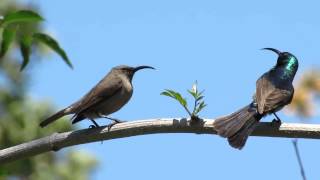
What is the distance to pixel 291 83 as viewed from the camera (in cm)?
620

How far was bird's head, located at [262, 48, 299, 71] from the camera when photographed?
6801 millimetres

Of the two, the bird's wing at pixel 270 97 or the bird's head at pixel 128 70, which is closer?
the bird's wing at pixel 270 97

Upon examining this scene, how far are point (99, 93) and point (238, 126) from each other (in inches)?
55.8

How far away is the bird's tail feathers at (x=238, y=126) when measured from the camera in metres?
4.36

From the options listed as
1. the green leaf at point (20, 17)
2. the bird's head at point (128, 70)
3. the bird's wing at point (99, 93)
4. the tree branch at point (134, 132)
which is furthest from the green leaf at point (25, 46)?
the bird's head at point (128, 70)

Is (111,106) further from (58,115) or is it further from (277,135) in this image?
(277,135)

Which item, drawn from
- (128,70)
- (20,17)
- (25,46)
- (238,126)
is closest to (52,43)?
(25,46)

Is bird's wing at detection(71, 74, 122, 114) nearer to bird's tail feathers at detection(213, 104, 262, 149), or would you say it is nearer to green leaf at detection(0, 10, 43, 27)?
bird's tail feathers at detection(213, 104, 262, 149)

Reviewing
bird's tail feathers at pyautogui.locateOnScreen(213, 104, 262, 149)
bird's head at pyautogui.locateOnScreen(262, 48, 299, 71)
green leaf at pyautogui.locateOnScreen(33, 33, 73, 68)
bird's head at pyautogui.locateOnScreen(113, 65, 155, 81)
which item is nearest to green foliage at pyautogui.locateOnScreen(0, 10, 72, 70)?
green leaf at pyautogui.locateOnScreen(33, 33, 73, 68)

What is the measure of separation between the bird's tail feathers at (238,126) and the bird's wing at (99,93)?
3.43ft

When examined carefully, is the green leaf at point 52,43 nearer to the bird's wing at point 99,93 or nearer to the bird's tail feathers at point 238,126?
the bird's tail feathers at point 238,126

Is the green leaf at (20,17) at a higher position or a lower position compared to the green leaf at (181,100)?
higher

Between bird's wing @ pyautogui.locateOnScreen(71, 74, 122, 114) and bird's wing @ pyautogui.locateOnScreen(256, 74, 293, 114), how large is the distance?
1015 mm

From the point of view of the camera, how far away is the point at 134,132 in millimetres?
3809
